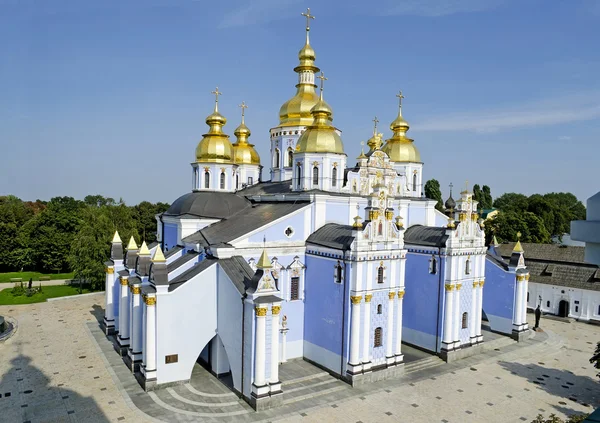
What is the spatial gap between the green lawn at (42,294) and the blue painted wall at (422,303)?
22569 millimetres

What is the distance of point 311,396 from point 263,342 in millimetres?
2859

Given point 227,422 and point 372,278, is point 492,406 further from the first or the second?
point 227,422

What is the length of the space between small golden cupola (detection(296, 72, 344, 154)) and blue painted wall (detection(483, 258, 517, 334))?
10201 millimetres

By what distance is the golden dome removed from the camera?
19859 mm

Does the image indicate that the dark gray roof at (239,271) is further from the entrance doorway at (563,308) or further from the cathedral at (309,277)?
the entrance doorway at (563,308)

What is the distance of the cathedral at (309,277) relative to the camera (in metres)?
14.9

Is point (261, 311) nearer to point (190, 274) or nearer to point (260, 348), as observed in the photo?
point (260, 348)

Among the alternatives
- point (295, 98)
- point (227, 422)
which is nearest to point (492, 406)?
point (227, 422)

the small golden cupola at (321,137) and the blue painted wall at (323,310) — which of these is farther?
the small golden cupola at (321,137)

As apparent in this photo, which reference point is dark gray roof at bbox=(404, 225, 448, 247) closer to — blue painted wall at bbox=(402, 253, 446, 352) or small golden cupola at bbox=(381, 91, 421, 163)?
blue painted wall at bbox=(402, 253, 446, 352)

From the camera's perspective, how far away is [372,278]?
16.2 metres

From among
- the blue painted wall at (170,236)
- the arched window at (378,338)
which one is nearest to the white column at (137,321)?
the blue painted wall at (170,236)

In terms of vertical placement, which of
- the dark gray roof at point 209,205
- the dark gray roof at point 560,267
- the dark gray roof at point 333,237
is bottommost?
the dark gray roof at point 560,267

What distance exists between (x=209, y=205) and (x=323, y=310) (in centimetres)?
783
